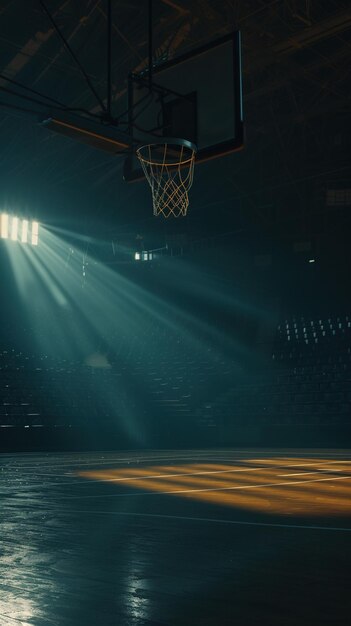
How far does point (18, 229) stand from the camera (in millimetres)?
21375

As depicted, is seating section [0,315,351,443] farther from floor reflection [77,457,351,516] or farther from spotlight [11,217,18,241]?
floor reflection [77,457,351,516]

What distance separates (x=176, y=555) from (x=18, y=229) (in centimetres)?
1884

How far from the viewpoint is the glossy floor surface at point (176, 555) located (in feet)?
8.23

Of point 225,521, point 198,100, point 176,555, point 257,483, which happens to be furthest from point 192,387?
point 176,555

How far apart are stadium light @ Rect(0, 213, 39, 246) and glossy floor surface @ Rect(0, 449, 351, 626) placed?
14.5 meters

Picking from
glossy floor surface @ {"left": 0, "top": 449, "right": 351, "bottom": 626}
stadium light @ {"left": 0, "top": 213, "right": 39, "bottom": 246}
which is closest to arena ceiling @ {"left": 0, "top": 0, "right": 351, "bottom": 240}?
stadium light @ {"left": 0, "top": 213, "right": 39, "bottom": 246}

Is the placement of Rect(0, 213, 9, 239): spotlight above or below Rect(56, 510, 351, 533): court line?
above

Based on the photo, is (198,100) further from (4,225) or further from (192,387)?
(4,225)

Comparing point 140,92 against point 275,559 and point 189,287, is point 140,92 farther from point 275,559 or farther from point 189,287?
point 189,287

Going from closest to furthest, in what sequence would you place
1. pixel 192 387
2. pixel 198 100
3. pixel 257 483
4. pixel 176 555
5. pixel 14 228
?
pixel 176 555 < pixel 257 483 < pixel 198 100 < pixel 192 387 < pixel 14 228

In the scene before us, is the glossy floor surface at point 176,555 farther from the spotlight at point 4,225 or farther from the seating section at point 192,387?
the spotlight at point 4,225

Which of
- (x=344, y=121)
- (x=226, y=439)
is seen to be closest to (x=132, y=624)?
(x=226, y=439)

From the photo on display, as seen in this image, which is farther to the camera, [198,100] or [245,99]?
[245,99]

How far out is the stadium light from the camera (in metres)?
20.7
